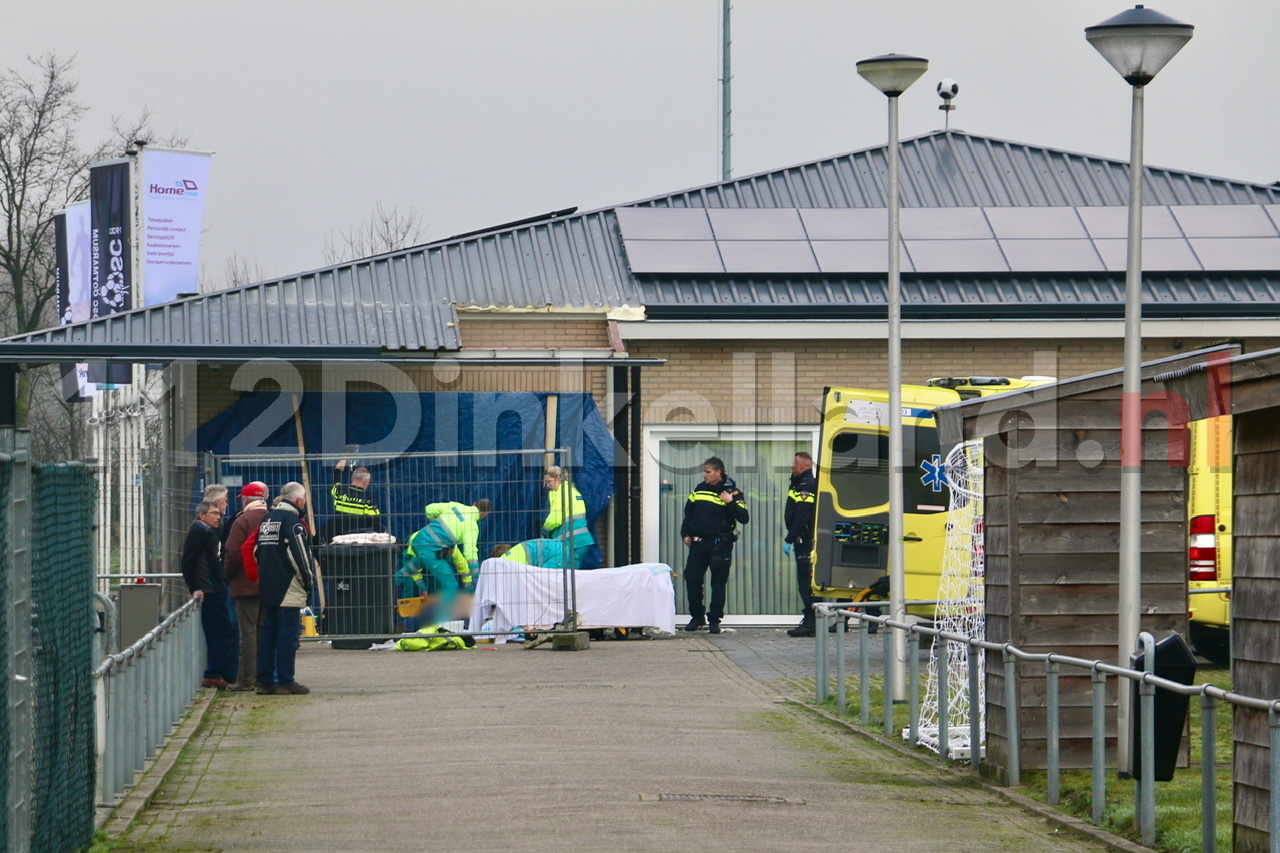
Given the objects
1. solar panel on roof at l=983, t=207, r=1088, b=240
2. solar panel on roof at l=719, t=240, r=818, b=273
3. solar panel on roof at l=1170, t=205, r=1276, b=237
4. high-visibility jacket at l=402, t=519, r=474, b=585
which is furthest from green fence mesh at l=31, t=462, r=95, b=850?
solar panel on roof at l=1170, t=205, r=1276, b=237

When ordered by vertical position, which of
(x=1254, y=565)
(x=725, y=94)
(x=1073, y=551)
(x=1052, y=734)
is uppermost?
(x=725, y=94)

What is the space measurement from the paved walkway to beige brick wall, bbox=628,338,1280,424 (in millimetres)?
6648

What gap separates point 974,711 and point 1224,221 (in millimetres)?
16247

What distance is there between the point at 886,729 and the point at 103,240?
16593 millimetres

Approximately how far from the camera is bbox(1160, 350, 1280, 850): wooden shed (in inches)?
309

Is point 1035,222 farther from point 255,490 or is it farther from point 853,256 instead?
point 255,490

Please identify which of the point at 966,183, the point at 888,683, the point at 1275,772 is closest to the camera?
the point at 1275,772

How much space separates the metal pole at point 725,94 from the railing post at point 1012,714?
32257 millimetres

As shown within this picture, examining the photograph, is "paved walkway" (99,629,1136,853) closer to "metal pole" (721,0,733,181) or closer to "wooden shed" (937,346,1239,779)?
"wooden shed" (937,346,1239,779)

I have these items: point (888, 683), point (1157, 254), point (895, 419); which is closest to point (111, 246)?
point (1157, 254)

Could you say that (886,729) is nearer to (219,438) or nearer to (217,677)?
(217,677)

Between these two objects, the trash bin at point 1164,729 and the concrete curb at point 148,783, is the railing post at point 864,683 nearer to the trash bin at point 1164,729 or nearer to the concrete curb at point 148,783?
the trash bin at point 1164,729

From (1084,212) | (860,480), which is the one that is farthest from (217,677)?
(1084,212)

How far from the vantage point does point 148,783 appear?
1024cm
